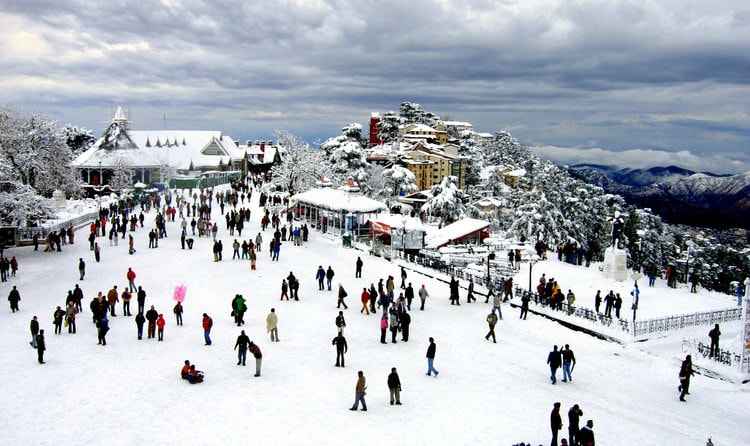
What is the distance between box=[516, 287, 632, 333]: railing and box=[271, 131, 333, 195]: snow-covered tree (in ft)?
119

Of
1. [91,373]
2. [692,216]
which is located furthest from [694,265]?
[692,216]

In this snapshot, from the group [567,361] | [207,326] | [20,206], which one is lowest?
[567,361]

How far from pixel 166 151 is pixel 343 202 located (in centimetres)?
4311

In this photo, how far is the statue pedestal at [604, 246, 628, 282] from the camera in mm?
31438

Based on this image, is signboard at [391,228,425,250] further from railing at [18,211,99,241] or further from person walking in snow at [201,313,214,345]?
railing at [18,211,99,241]

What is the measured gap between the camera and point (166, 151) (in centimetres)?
7350

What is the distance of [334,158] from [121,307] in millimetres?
53700

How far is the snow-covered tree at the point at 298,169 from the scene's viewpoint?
198ft

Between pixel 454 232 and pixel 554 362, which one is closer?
pixel 554 362

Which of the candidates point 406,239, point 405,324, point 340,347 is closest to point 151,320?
point 340,347

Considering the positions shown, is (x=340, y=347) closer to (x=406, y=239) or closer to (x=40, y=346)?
(x=40, y=346)

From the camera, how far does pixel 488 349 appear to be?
64.6ft

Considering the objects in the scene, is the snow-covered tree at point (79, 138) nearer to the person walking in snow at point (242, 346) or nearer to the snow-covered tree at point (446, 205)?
the snow-covered tree at point (446, 205)

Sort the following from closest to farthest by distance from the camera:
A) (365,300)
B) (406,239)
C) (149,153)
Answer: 1. (365,300)
2. (406,239)
3. (149,153)
